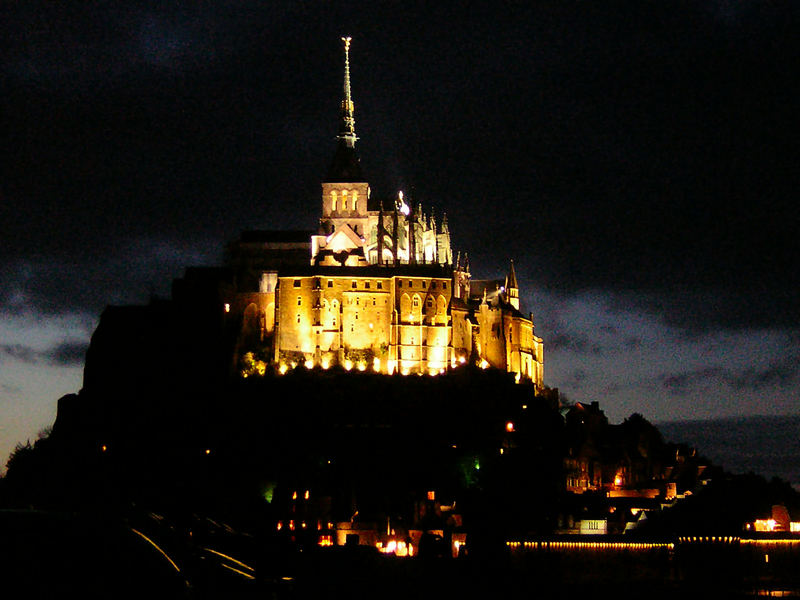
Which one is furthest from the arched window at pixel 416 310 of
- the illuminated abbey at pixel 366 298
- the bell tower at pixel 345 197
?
the bell tower at pixel 345 197

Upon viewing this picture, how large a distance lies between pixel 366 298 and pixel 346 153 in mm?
17725

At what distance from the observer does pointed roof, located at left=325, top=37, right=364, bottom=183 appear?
9650cm

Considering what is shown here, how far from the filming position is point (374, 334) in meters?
86.6

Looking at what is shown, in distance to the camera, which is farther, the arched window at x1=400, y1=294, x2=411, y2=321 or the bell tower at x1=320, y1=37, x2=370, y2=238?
the bell tower at x1=320, y1=37, x2=370, y2=238

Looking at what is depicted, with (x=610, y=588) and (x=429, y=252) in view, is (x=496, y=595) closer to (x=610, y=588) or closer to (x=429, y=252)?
(x=610, y=588)

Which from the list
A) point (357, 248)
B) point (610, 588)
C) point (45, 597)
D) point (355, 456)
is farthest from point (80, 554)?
point (357, 248)

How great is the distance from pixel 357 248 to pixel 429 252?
816cm

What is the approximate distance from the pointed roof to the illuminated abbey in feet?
0.38

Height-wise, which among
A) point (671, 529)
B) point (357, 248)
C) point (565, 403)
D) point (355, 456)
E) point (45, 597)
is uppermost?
point (357, 248)

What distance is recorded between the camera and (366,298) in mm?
86875

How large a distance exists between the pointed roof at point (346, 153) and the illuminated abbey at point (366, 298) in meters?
0.12

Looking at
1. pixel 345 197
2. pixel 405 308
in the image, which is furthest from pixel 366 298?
pixel 345 197

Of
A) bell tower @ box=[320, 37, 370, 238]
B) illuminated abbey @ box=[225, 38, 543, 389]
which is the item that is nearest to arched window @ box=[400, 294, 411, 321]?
illuminated abbey @ box=[225, 38, 543, 389]

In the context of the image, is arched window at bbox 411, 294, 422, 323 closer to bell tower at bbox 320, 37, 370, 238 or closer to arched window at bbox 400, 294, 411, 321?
arched window at bbox 400, 294, 411, 321
